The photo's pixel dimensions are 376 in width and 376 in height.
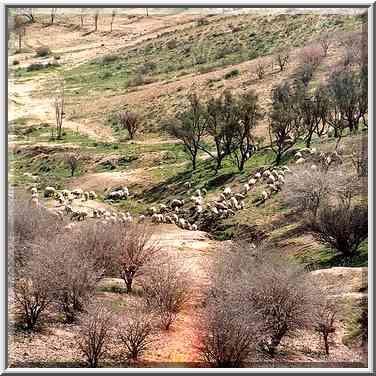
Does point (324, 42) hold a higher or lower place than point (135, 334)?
higher

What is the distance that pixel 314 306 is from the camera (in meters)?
17.1

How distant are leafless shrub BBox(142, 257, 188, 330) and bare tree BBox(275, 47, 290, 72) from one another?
39137mm

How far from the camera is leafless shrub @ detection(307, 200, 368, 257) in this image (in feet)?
74.3

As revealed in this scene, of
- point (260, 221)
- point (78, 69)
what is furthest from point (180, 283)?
point (78, 69)

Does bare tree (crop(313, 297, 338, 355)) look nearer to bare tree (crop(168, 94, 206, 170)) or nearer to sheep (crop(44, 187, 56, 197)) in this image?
sheep (crop(44, 187, 56, 197))

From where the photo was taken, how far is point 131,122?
52.0m

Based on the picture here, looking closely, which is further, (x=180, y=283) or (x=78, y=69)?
(x=78, y=69)

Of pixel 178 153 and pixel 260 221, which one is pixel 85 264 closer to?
pixel 260 221

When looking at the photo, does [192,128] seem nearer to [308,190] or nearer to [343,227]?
[308,190]

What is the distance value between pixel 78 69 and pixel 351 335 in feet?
189

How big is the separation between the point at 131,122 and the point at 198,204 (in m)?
18.0

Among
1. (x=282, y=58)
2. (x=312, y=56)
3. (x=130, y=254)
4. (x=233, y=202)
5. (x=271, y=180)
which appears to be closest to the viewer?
(x=130, y=254)

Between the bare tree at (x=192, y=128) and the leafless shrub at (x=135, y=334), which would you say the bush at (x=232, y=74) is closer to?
the bare tree at (x=192, y=128)

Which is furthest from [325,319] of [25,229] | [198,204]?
[198,204]
